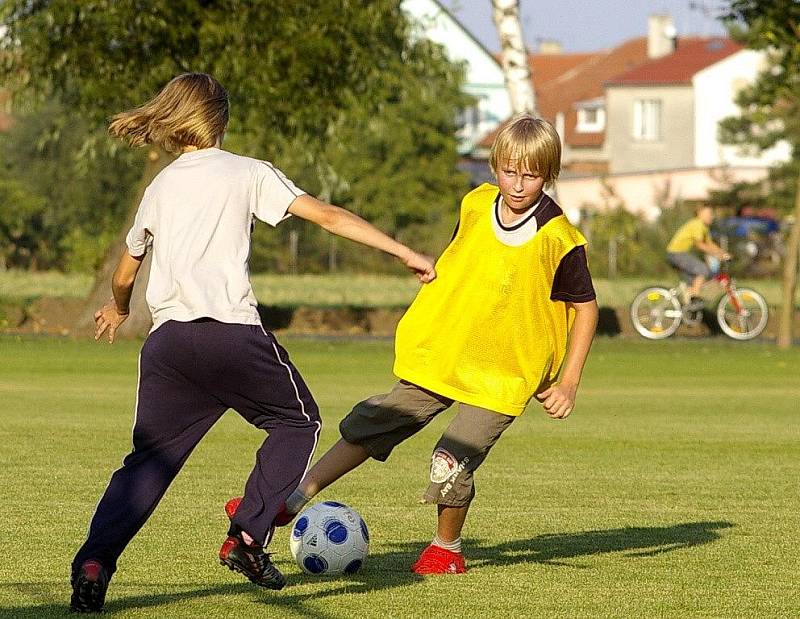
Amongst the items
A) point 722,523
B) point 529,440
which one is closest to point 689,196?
point 529,440

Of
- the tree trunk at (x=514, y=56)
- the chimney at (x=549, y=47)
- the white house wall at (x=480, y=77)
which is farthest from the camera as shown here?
the chimney at (x=549, y=47)

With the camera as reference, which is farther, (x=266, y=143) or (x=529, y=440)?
(x=266, y=143)

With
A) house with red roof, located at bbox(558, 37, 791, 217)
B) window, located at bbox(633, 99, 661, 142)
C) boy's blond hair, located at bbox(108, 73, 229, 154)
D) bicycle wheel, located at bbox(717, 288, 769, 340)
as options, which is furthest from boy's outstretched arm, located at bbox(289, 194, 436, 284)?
window, located at bbox(633, 99, 661, 142)

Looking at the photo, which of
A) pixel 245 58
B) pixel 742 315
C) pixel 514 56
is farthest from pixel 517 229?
pixel 742 315

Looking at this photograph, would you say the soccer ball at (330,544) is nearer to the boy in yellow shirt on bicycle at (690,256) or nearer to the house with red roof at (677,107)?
the boy in yellow shirt on bicycle at (690,256)

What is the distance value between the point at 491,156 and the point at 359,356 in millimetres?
17204

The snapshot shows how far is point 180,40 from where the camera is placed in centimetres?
2647

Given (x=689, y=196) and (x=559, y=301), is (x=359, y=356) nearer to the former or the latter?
(x=559, y=301)

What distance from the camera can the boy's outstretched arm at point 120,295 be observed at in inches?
257

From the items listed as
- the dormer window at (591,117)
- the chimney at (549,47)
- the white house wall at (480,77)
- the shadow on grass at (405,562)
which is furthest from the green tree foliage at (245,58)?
the chimney at (549,47)

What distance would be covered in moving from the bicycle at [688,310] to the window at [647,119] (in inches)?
2273

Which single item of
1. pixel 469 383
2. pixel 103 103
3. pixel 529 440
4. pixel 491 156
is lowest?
pixel 529 440

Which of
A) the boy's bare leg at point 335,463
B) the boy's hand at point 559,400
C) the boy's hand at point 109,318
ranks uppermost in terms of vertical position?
the boy's hand at point 109,318

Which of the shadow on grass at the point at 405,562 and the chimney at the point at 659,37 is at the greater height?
the chimney at the point at 659,37
